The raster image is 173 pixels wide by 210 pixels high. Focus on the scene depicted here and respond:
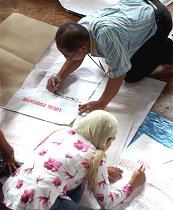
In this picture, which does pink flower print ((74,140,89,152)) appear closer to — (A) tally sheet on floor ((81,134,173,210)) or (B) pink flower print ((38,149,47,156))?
(B) pink flower print ((38,149,47,156))

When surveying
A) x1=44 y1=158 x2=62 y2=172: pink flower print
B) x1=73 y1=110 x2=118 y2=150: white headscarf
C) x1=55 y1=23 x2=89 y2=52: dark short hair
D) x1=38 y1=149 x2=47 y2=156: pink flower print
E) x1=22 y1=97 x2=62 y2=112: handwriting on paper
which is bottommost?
x1=22 y1=97 x2=62 y2=112: handwriting on paper

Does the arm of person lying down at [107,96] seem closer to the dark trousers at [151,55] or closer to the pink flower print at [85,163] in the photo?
the dark trousers at [151,55]

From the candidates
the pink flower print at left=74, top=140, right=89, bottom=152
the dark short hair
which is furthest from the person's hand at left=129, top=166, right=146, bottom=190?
the dark short hair

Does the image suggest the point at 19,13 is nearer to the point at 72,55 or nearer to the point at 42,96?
the point at 42,96

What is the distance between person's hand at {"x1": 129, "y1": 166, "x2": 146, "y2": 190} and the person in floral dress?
3.4 inches

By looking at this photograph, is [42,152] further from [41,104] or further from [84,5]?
[84,5]

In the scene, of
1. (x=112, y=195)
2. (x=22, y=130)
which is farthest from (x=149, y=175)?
(x=22, y=130)

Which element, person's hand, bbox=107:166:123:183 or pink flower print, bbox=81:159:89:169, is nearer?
pink flower print, bbox=81:159:89:169

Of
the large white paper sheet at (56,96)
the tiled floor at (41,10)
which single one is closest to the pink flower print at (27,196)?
the large white paper sheet at (56,96)

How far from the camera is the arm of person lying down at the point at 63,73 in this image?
157cm

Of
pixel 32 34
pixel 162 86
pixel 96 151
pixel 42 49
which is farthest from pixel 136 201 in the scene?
pixel 32 34

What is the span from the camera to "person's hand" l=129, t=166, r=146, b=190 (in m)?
1.22

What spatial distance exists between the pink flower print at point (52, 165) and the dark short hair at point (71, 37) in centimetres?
42

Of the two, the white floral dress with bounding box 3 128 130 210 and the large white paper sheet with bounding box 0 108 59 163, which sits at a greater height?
the white floral dress with bounding box 3 128 130 210
